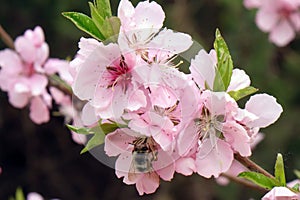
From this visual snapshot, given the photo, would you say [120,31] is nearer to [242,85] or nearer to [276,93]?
[242,85]

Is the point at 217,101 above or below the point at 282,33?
above

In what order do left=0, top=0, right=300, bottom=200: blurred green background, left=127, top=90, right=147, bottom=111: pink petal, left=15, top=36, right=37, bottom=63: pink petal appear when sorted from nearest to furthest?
left=127, top=90, right=147, bottom=111: pink petal
left=15, top=36, right=37, bottom=63: pink petal
left=0, top=0, right=300, bottom=200: blurred green background

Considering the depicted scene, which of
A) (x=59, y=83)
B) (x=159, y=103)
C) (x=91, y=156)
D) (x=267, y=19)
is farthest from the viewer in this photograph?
(x=91, y=156)

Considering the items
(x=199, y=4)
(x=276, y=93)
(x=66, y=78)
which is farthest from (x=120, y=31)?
(x=199, y=4)

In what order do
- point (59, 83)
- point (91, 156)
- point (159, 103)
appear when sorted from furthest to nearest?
point (91, 156) → point (59, 83) → point (159, 103)

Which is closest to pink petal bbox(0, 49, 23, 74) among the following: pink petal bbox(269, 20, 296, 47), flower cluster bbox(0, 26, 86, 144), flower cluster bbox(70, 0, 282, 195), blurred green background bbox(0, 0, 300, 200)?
flower cluster bbox(0, 26, 86, 144)

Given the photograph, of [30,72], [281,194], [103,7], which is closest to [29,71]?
[30,72]

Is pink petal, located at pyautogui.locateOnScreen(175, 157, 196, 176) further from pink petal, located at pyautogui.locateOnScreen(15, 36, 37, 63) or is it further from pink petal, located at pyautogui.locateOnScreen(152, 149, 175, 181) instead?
pink petal, located at pyautogui.locateOnScreen(15, 36, 37, 63)

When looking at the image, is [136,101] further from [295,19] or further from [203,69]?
[295,19]
